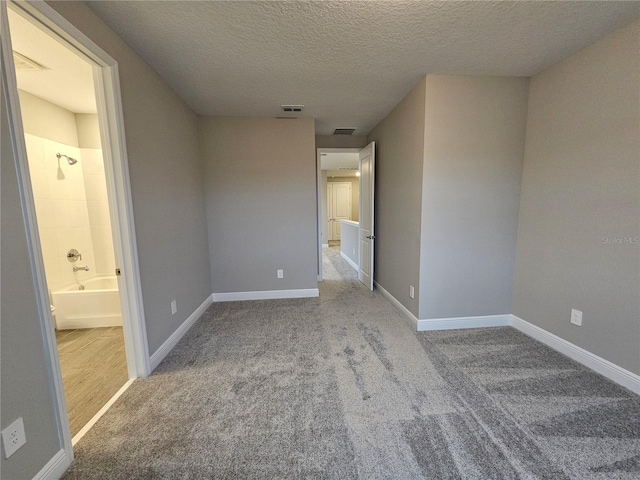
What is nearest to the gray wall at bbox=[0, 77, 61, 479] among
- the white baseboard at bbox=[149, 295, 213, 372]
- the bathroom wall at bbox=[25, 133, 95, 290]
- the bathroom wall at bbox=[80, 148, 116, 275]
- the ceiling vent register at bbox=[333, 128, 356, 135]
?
the white baseboard at bbox=[149, 295, 213, 372]

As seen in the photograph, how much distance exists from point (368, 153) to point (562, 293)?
2.75 metres

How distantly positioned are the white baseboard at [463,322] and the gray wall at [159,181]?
2426mm

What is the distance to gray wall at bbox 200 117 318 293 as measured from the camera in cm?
328

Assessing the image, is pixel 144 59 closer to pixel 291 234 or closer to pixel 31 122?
pixel 31 122

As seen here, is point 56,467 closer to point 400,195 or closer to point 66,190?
point 66,190

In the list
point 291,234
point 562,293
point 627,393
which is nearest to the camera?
point 627,393

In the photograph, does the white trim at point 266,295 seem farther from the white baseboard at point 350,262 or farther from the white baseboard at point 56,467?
the white baseboard at point 56,467

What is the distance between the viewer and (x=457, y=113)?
2.33 meters

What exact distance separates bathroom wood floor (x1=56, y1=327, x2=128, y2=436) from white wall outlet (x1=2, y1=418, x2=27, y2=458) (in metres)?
0.54

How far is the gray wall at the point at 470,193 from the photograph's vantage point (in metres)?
2.34

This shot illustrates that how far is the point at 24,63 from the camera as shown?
1854 millimetres

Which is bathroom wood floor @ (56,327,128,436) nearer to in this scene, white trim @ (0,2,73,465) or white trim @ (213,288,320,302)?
white trim @ (0,2,73,465)

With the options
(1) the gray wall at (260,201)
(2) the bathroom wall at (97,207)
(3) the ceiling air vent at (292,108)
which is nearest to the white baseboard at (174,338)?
(1) the gray wall at (260,201)

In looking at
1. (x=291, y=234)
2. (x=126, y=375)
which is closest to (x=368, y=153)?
(x=291, y=234)
